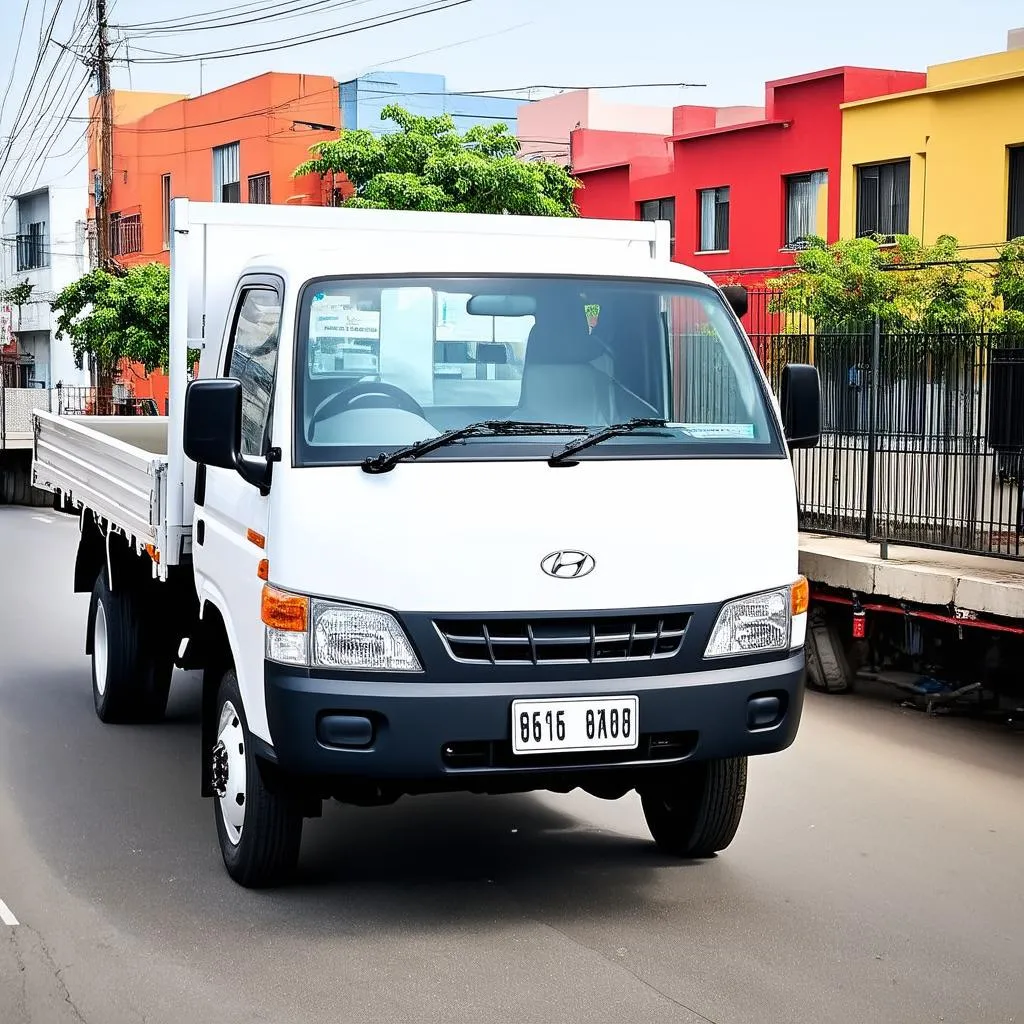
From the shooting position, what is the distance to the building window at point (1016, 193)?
24.7 metres

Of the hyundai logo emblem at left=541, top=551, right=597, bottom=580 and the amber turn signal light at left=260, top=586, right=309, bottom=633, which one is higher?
the hyundai logo emblem at left=541, top=551, right=597, bottom=580

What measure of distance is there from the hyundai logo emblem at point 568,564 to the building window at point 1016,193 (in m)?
21.4

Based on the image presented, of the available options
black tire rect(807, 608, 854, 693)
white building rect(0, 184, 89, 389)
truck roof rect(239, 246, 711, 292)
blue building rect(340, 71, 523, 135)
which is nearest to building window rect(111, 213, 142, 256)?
white building rect(0, 184, 89, 389)

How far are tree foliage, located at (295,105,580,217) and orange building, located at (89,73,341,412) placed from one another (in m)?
5.80

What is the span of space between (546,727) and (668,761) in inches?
17.2

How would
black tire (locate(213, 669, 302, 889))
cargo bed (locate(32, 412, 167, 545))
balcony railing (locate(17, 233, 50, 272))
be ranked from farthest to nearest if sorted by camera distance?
balcony railing (locate(17, 233, 50, 272))
cargo bed (locate(32, 412, 167, 545))
black tire (locate(213, 669, 302, 889))

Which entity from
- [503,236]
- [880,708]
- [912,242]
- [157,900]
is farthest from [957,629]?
[912,242]

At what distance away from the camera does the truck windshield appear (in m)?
5.20

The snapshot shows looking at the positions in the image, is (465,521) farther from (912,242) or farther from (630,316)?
(912,242)

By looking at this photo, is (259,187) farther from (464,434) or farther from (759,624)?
(759,624)

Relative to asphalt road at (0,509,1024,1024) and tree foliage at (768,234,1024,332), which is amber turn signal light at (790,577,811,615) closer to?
asphalt road at (0,509,1024,1024)

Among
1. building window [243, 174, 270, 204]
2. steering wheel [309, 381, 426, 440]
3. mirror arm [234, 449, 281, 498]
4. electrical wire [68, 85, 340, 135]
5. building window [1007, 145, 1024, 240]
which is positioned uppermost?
electrical wire [68, 85, 340, 135]

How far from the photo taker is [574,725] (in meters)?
4.96

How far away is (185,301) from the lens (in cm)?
672
